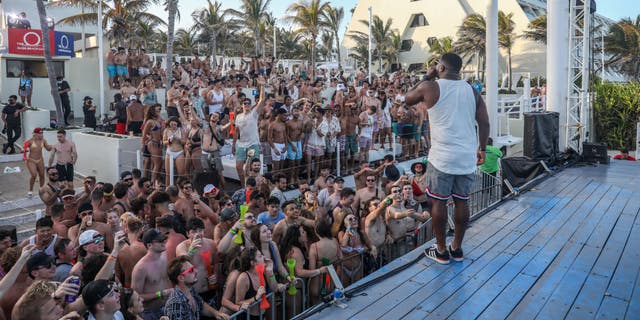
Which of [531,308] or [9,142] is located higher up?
[9,142]

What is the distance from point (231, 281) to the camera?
4.46m

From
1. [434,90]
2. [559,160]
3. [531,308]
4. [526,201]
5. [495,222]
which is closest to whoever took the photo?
[531,308]

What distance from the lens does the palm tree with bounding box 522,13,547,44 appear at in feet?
103

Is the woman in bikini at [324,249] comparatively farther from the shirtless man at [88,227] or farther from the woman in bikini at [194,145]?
the woman in bikini at [194,145]

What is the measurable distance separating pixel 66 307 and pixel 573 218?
5.48 m

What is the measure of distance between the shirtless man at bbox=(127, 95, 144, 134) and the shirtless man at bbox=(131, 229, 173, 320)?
25.9 feet

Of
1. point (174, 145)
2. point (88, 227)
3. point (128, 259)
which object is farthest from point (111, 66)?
point (128, 259)

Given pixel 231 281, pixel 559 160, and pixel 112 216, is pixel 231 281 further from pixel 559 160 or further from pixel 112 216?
pixel 559 160

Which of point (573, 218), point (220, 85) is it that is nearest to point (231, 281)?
point (573, 218)

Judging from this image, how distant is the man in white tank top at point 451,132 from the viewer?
4.06 meters

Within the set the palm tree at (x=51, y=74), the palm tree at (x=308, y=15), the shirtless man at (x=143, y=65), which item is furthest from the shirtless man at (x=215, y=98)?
the palm tree at (x=308, y=15)

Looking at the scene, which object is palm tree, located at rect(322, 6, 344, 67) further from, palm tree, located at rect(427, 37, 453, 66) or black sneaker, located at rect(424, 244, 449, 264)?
black sneaker, located at rect(424, 244, 449, 264)

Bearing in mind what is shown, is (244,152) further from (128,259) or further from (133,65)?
(133,65)

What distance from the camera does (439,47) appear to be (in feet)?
122
